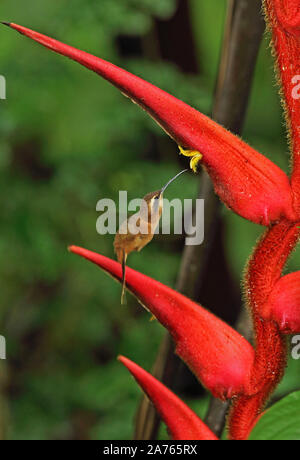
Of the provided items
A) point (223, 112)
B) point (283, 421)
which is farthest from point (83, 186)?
point (283, 421)

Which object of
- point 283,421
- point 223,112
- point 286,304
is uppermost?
point 223,112

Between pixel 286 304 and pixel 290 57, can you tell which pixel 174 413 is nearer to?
pixel 286 304

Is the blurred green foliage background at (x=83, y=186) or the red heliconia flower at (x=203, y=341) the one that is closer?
the red heliconia flower at (x=203, y=341)

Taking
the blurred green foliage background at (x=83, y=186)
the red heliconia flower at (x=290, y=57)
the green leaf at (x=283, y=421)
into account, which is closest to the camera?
the red heliconia flower at (x=290, y=57)

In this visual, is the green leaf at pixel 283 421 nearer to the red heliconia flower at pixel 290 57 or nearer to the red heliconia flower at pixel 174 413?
the red heliconia flower at pixel 174 413

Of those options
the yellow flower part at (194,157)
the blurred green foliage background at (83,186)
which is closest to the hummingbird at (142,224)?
the yellow flower part at (194,157)

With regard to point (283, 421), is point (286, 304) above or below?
above
